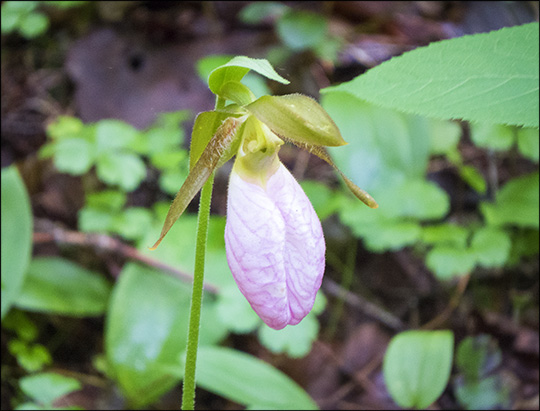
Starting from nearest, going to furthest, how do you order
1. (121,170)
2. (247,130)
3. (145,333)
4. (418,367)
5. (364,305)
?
(247,130) → (418,367) → (145,333) → (121,170) → (364,305)

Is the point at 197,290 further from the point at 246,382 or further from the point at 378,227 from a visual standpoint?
the point at 378,227

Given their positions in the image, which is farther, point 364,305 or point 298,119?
point 364,305

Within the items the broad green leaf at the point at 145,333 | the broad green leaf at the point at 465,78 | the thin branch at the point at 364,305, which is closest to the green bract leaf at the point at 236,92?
the broad green leaf at the point at 465,78

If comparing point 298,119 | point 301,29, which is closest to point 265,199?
point 298,119

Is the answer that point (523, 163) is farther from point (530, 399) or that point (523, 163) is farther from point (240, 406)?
point (240, 406)

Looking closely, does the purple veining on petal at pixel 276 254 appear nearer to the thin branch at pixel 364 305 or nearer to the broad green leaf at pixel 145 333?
the broad green leaf at pixel 145 333

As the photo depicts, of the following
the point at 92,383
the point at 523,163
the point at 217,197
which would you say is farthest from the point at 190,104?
the point at 523,163
